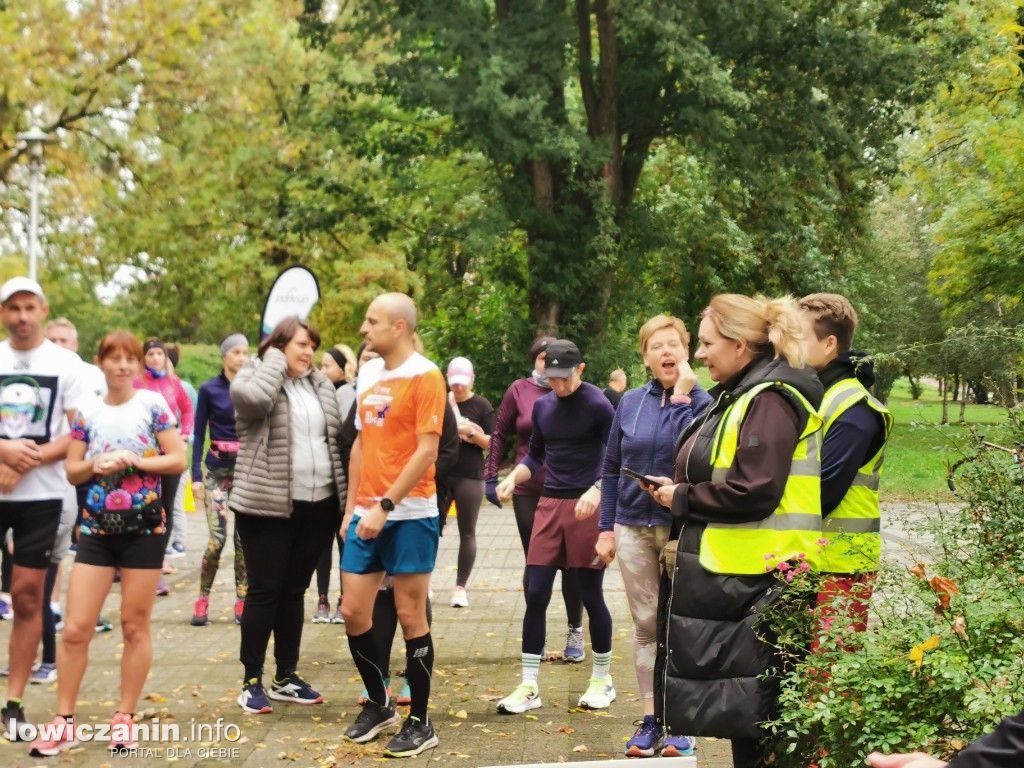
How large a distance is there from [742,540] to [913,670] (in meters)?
0.96

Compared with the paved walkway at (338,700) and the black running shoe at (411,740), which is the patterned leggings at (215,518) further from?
the black running shoe at (411,740)

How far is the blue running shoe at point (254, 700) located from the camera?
22.0ft

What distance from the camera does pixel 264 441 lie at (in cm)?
663

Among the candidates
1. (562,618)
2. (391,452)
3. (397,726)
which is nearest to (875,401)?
(391,452)

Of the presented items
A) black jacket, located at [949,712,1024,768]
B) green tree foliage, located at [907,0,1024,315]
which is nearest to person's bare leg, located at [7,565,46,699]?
black jacket, located at [949,712,1024,768]

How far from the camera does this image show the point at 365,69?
2223 cm

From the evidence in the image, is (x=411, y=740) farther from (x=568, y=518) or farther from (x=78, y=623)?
(x=78, y=623)

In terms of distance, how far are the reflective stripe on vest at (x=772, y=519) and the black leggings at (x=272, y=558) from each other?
10.1 feet

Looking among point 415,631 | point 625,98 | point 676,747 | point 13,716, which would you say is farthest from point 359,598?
point 625,98

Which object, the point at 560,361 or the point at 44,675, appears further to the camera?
the point at 44,675

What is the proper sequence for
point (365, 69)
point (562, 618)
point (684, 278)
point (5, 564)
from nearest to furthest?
1. point (5, 564)
2. point (562, 618)
3. point (365, 69)
4. point (684, 278)

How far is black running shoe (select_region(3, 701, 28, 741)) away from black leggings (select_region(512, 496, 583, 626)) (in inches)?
121

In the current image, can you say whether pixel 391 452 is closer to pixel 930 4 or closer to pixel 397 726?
pixel 397 726

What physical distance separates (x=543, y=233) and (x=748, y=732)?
17.8 meters
